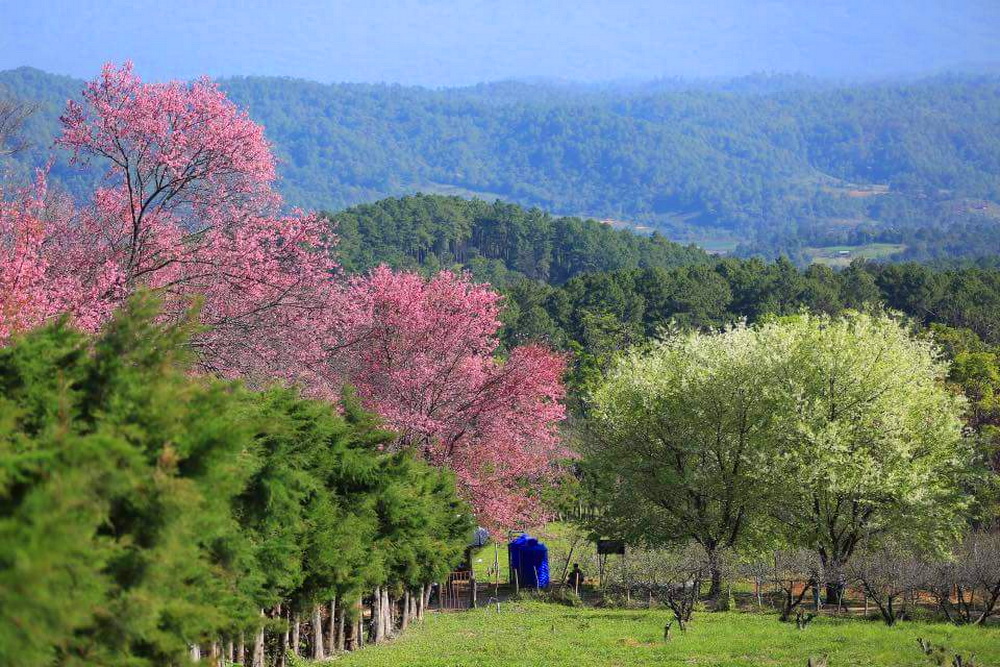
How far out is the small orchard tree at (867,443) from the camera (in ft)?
101

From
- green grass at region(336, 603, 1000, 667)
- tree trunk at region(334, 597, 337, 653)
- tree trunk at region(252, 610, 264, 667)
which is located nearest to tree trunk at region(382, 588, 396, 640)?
green grass at region(336, 603, 1000, 667)

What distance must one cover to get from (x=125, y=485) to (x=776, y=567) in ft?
79.6

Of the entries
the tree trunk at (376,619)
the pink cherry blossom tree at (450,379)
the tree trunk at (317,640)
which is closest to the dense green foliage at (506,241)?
the pink cherry blossom tree at (450,379)

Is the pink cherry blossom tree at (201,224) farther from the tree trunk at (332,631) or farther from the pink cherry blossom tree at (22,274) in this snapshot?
the tree trunk at (332,631)

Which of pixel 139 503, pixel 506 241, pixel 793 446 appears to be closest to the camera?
pixel 139 503

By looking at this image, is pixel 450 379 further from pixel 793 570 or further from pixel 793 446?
pixel 793 570

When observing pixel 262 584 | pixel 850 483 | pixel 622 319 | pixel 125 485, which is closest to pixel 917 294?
pixel 622 319

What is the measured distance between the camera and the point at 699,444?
3325 centimetres

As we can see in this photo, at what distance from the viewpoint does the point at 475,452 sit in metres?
33.1

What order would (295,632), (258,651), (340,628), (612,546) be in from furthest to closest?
1. (612,546)
2. (340,628)
3. (295,632)
4. (258,651)

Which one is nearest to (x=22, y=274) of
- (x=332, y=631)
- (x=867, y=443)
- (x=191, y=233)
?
(x=191, y=233)

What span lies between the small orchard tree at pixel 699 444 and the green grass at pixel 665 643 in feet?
17.0

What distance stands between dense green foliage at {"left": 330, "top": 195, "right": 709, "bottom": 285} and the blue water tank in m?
118

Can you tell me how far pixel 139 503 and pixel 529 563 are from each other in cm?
2973
